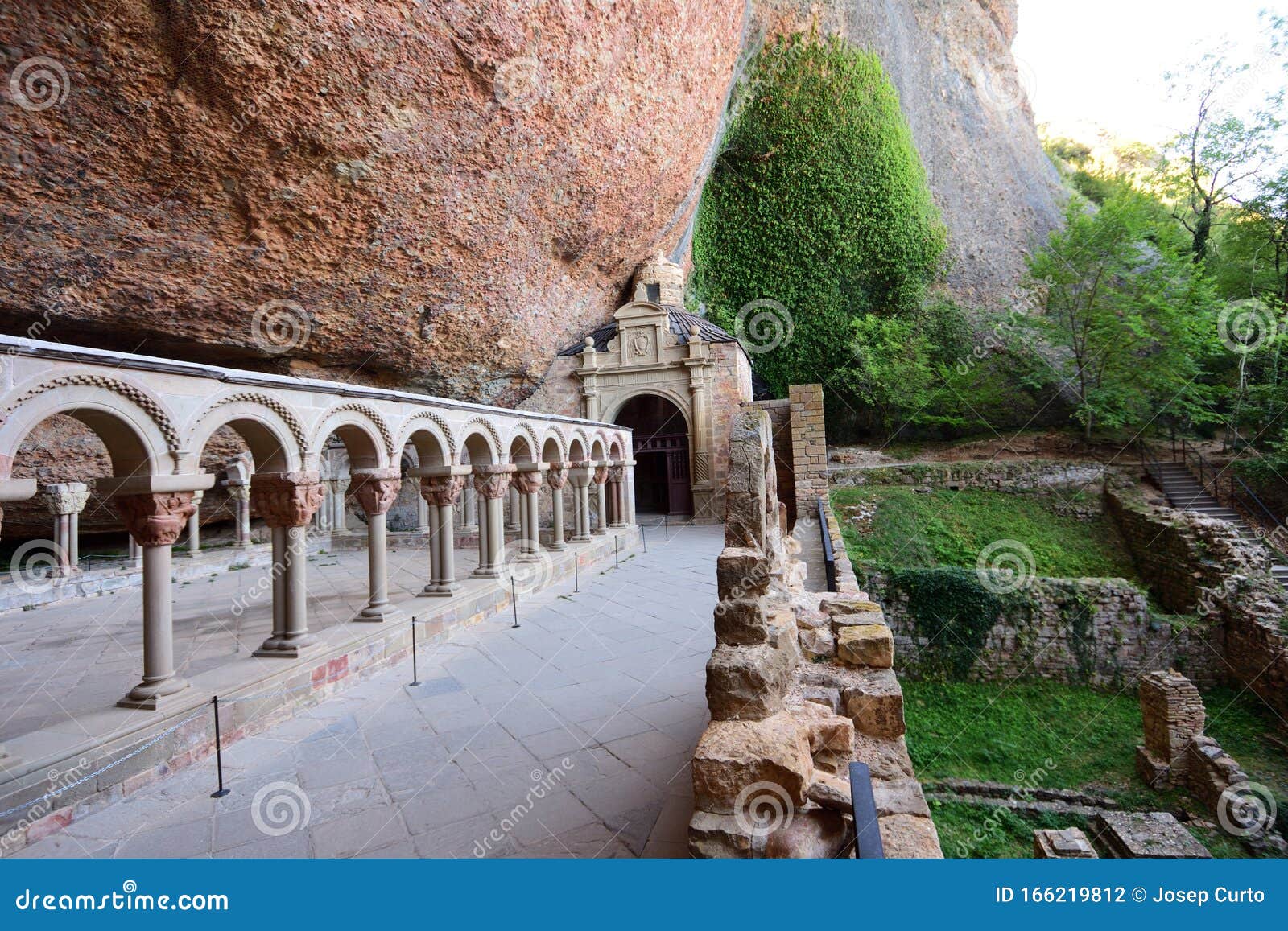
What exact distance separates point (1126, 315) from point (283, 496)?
73.6ft

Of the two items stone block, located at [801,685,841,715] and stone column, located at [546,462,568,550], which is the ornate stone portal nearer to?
stone column, located at [546,462,568,550]

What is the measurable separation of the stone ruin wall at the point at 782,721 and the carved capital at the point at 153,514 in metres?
4.03

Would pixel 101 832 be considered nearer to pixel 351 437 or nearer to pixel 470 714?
pixel 470 714

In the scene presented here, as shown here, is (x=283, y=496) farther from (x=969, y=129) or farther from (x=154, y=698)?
(x=969, y=129)

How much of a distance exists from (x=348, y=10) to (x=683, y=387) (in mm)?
11816

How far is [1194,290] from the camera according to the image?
57.3 feet

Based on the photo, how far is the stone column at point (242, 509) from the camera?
13109 mm

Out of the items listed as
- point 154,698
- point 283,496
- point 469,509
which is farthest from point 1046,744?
point 469,509

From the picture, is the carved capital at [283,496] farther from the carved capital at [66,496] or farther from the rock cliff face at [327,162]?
the carved capital at [66,496]

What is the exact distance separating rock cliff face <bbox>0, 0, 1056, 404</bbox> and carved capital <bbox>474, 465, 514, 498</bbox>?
15.6 feet

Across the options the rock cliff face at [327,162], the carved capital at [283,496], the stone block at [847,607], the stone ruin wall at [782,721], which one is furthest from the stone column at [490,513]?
the stone ruin wall at [782,721]

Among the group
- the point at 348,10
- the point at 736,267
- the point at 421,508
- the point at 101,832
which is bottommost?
the point at 101,832

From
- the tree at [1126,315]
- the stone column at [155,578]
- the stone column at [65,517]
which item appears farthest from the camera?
the tree at [1126,315]

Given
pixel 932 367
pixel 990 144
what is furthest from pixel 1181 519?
pixel 990 144
